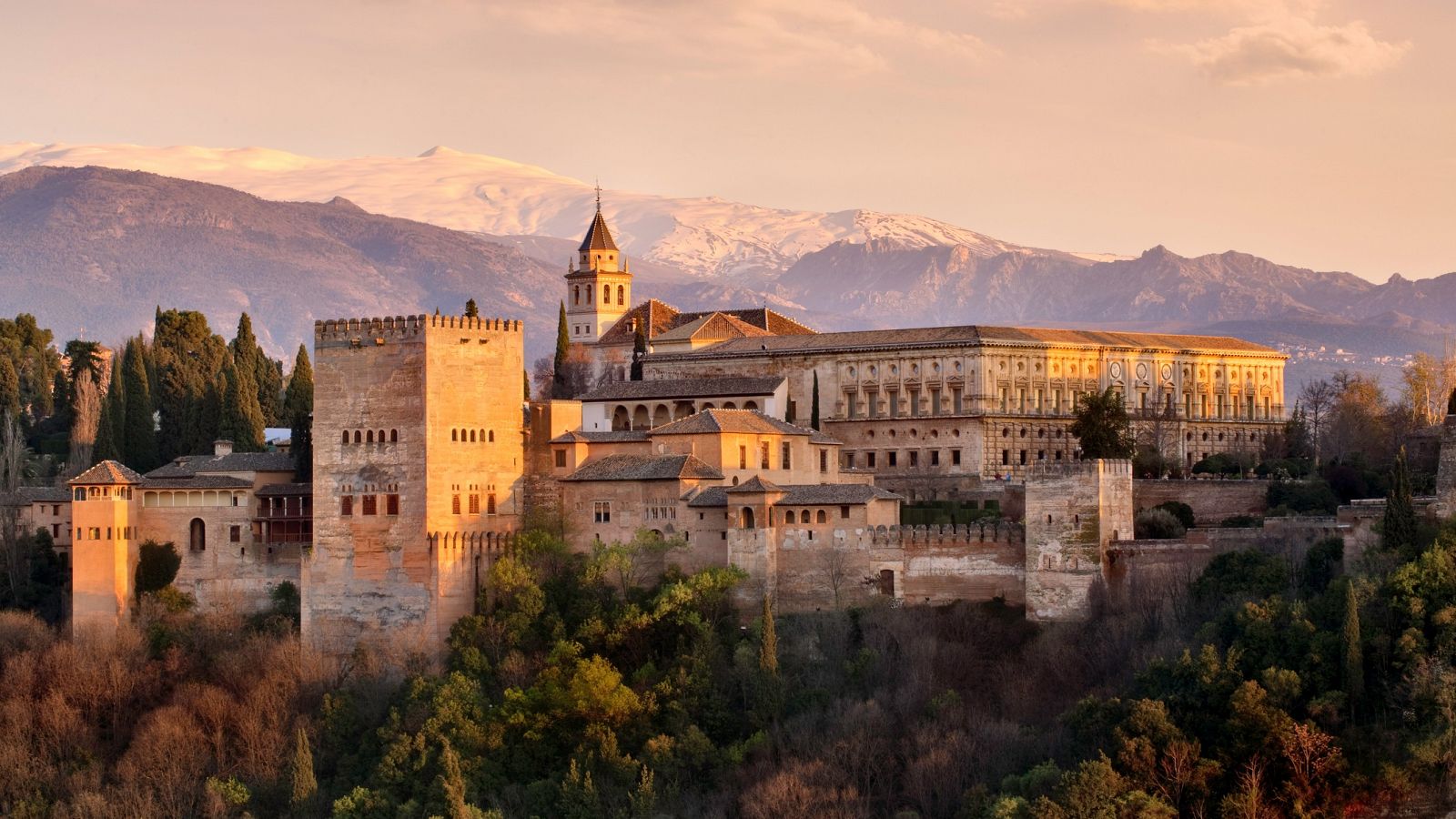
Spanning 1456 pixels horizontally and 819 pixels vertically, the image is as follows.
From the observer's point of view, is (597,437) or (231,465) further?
(231,465)

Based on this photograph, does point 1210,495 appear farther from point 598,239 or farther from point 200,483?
point 598,239

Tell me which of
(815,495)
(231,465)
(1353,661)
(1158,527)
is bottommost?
(1353,661)

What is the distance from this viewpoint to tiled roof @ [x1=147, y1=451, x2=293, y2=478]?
59931 mm

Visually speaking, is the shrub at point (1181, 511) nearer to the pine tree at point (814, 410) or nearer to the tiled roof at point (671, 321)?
the pine tree at point (814, 410)

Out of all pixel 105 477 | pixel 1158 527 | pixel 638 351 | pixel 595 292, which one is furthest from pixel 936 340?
pixel 105 477

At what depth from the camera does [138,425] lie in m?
70.2

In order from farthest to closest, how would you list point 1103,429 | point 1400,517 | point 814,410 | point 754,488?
point 814,410, point 1103,429, point 754,488, point 1400,517

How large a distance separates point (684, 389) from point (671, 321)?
17236 millimetres

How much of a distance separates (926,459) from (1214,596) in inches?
874

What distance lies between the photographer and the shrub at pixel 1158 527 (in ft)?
179

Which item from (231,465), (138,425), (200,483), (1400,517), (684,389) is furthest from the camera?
(138,425)

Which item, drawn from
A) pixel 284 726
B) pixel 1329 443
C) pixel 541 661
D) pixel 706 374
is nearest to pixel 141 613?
pixel 284 726

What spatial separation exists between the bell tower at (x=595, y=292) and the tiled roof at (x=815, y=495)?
35.2m

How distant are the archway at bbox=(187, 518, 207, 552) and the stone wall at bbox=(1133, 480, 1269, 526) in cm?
2435
